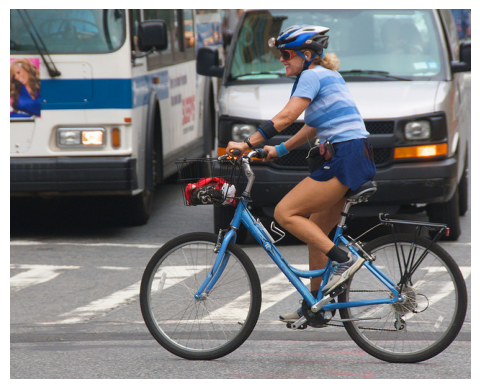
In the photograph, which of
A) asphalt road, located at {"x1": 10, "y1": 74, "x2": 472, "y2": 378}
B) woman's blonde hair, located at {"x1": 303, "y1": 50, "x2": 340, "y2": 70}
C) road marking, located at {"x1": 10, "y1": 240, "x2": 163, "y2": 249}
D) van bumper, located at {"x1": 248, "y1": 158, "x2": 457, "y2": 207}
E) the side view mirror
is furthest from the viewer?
the side view mirror

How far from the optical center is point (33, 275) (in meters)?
7.72

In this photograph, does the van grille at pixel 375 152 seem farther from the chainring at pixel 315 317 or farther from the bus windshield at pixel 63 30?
the chainring at pixel 315 317

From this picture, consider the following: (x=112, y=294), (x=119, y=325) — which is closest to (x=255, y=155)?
(x=119, y=325)

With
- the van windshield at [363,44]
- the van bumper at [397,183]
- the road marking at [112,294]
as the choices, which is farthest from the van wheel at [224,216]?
the van windshield at [363,44]

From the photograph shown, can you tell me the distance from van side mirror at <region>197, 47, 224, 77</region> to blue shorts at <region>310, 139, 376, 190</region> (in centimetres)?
450

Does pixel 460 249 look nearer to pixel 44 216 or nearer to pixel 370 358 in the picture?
pixel 370 358

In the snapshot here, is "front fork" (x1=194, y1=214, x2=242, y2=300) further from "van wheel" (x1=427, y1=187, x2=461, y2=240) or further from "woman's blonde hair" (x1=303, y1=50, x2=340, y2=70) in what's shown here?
"van wheel" (x1=427, y1=187, x2=461, y2=240)

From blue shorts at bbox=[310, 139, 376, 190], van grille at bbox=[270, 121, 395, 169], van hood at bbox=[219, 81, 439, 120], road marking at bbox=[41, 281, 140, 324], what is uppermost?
van hood at bbox=[219, 81, 439, 120]

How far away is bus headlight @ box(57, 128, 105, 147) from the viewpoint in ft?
29.4

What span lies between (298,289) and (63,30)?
15.9 feet

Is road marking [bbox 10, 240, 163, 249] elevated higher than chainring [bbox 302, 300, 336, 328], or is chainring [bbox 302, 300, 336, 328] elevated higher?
chainring [bbox 302, 300, 336, 328]

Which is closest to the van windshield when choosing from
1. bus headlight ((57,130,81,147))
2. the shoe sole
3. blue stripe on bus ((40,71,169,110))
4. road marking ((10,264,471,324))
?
blue stripe on bus ((40,71,169,110))

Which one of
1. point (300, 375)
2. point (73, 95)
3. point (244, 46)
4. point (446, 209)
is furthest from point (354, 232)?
point (300, 375)

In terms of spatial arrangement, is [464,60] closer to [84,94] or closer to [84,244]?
[84,94]
